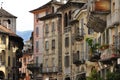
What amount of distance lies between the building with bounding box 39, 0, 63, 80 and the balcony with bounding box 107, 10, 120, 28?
49.3 meters

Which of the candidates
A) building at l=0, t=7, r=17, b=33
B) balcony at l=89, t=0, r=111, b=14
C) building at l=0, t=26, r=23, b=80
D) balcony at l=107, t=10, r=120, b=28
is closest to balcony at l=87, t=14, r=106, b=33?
balcony at l=89, t=0, r=111, b=14

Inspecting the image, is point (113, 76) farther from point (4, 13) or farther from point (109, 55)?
point (4, 13)

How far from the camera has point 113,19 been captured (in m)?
58.3

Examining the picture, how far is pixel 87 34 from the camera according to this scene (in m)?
88.6

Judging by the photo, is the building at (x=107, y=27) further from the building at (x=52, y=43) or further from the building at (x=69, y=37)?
the building at (x=52, y=43)

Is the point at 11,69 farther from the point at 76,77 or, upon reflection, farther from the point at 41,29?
the point at 76,77

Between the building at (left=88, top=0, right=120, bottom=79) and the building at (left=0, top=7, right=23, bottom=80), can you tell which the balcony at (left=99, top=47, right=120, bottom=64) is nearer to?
the building at (left=88, top=0, right=120, bottom=79)

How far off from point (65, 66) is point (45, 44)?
13547 millimetres

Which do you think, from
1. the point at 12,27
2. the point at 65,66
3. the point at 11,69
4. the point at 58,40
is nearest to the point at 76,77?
the point at 65,66

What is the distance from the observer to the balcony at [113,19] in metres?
56.6

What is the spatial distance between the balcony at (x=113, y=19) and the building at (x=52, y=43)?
4928 centimetres

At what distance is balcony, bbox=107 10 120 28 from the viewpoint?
186 feet

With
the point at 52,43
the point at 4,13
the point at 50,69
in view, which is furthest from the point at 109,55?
the point at 4,13

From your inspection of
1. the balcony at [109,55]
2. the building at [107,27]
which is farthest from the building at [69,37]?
the balcony at [109,55]
